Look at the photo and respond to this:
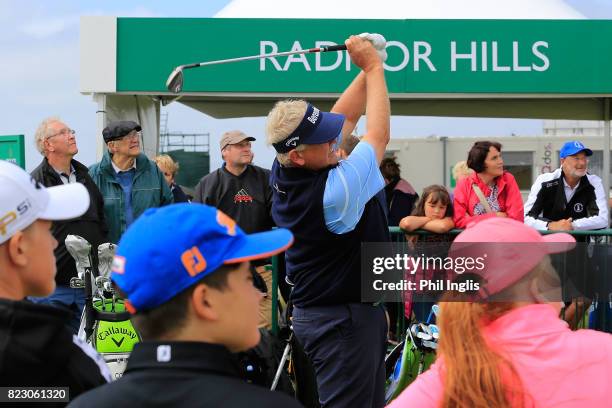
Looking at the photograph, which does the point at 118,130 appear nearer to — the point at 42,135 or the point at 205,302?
the point at 42,135

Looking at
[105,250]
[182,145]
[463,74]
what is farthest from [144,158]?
[182,145]

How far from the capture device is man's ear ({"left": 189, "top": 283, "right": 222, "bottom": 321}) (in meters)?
1.67

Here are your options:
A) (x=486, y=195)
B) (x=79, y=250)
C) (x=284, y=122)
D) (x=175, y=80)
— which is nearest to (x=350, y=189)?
(x=284, y=122)

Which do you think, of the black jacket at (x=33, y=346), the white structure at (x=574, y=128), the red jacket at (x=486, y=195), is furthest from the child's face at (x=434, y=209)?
the white structure at (x=574, y=128)

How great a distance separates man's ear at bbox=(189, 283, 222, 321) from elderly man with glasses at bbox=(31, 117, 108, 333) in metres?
4.29

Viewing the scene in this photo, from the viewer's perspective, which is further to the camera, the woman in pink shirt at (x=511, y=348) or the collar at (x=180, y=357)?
the woman in pink shirt at (x=511, y=348)

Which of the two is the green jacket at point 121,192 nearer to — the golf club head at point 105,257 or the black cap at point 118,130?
the black cap at point 118,130

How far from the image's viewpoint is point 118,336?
5.41 metres

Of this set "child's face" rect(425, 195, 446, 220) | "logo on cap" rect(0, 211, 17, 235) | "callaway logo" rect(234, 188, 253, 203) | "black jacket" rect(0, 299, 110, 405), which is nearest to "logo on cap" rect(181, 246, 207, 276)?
"black jacket" rect(0, 299, 110, 405)

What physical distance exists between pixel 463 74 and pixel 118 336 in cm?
511

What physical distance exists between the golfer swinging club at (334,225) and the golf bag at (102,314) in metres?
1.74

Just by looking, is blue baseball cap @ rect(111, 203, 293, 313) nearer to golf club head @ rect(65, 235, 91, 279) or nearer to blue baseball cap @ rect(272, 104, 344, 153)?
blue baseball cap @ rect(272, 104, 344, 153)

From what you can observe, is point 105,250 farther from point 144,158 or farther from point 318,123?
point 318,123

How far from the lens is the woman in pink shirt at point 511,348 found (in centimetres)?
206
